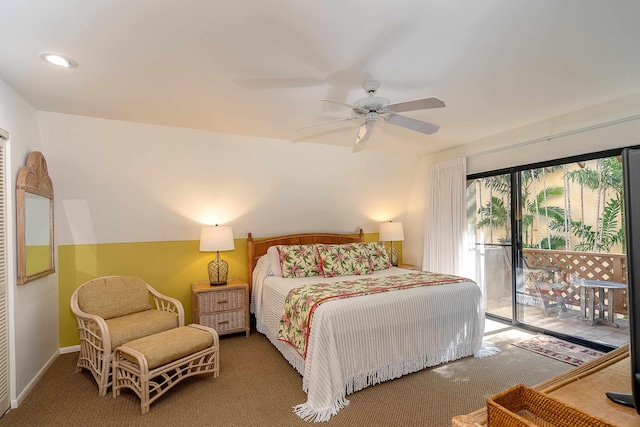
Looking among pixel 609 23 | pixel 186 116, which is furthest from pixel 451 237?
pixel 186 116

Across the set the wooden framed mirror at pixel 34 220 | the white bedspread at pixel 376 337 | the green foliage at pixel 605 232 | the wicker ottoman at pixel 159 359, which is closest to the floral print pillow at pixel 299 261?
the white bedspread at pixel 376 337

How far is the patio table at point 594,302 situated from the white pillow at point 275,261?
333 cm

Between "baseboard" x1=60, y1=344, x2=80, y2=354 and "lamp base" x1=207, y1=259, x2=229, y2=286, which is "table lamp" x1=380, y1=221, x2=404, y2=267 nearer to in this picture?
"lamp base" x1=207, y1=259, x2=229, y2=286

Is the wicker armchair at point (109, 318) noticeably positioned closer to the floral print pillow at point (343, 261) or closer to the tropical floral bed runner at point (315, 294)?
the tropical floral bed runner at point (315, 294)

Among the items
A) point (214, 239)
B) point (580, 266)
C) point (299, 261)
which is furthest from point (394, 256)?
point (214, 239)

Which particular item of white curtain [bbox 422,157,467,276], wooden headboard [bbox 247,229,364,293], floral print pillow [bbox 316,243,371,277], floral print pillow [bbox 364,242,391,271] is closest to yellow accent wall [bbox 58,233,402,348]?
wooden headboard [bbox 247,229,364,293]

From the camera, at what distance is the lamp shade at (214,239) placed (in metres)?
3.70

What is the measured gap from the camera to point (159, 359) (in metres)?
2.40

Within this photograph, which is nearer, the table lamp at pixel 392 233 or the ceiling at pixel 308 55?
the ceiling at pixel 308 55

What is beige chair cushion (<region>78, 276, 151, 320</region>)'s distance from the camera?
2.95 m

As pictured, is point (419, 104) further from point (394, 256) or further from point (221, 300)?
point (394, 256)

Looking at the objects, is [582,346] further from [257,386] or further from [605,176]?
[257,386]

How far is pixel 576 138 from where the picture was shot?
134 inches

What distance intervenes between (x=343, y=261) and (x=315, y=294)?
1222 millimetres
